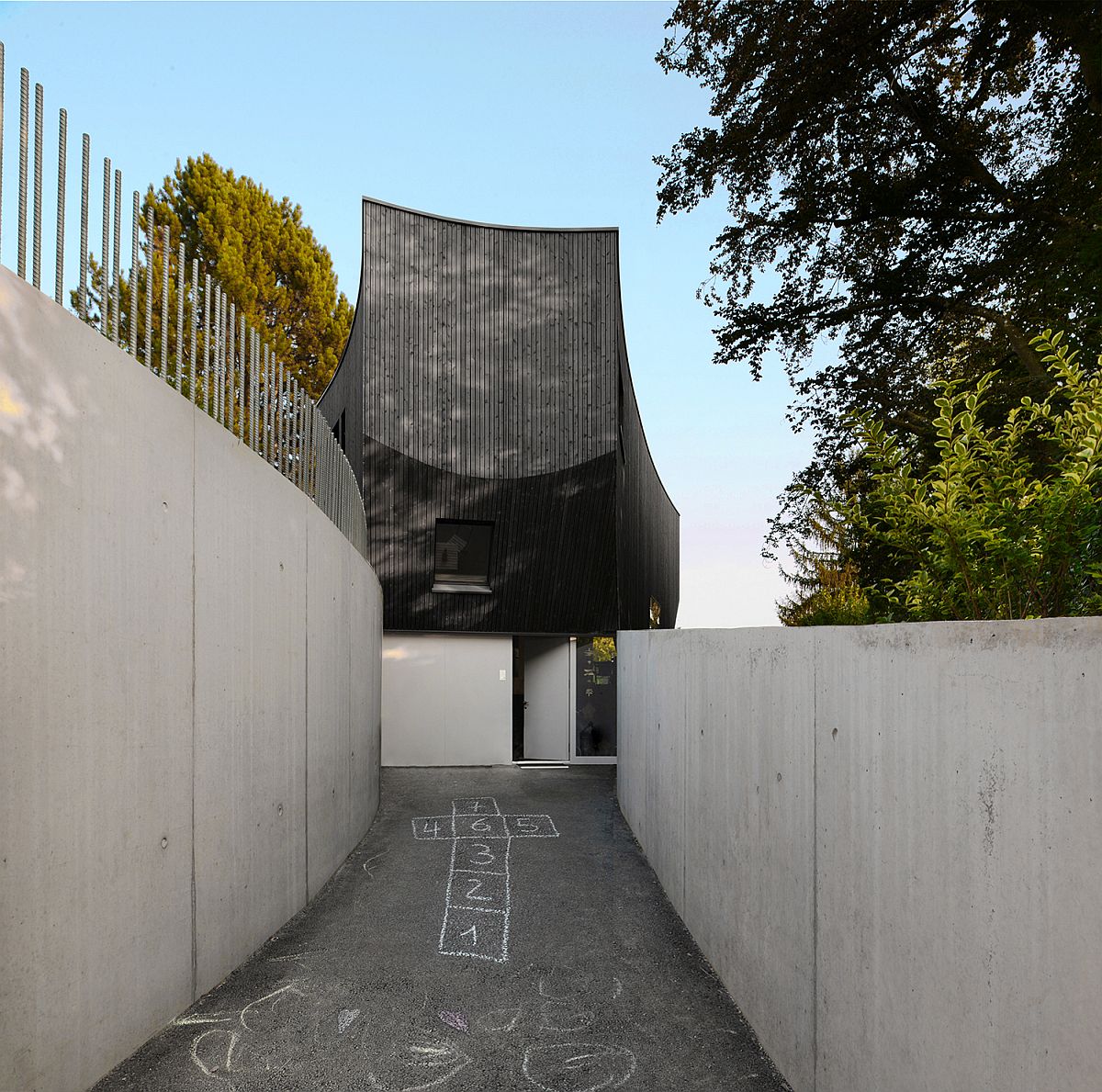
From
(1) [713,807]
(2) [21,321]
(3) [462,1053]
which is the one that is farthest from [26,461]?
(1) [713,807]

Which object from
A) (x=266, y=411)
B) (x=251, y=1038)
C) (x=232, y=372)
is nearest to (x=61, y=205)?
(x=232, y=372)

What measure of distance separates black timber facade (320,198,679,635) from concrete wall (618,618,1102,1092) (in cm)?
1228

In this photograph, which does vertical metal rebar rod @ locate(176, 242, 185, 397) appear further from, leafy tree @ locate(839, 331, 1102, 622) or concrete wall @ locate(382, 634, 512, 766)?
concrete wall @ locate(382, 634, 512, 766)

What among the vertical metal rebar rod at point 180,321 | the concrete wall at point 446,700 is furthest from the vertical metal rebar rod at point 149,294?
the concrete wall at point 446,700

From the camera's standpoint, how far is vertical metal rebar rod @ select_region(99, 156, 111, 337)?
4176mm

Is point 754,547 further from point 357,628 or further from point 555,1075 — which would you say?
point 555,1075

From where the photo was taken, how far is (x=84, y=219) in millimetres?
4020

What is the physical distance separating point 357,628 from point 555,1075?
23.4ft

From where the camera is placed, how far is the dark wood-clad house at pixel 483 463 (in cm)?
1744

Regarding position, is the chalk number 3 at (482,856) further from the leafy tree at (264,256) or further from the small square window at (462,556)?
the leafy tree at (264,256)

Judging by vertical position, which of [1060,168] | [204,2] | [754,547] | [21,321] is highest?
[204,2]

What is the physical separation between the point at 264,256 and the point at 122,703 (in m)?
29.6

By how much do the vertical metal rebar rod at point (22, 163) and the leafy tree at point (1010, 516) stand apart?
12.6 ft

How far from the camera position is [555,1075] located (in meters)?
4.34
